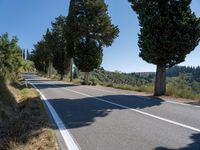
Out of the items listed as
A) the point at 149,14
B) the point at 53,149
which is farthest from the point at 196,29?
the point at 53,149

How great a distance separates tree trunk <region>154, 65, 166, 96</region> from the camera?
68.4ft

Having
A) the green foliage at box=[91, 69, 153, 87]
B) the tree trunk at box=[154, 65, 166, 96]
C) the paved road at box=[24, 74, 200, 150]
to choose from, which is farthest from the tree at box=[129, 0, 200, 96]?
the green foliage at box=[91, 69, 153, 87]

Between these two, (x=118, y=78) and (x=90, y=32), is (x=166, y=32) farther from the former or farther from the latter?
(x=118, y=78)

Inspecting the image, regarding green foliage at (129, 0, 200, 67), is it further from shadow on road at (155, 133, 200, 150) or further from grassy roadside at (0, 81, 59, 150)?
shadow on road at (155, 133, 200, 150)

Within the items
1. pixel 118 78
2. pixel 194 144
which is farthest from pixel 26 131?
pixel 118 78

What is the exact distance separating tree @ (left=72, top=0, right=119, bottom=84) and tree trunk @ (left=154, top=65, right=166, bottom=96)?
1966cm

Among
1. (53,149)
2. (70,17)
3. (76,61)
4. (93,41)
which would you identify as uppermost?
(70,17)

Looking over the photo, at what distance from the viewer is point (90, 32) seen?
41062 mm

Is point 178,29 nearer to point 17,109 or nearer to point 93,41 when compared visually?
point 17,109

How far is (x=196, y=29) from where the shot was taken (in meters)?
19.6

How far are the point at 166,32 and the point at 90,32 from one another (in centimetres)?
2200

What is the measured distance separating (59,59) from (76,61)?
1835 centimetres

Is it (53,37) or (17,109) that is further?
(53,37)

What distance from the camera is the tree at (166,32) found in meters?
19.7
